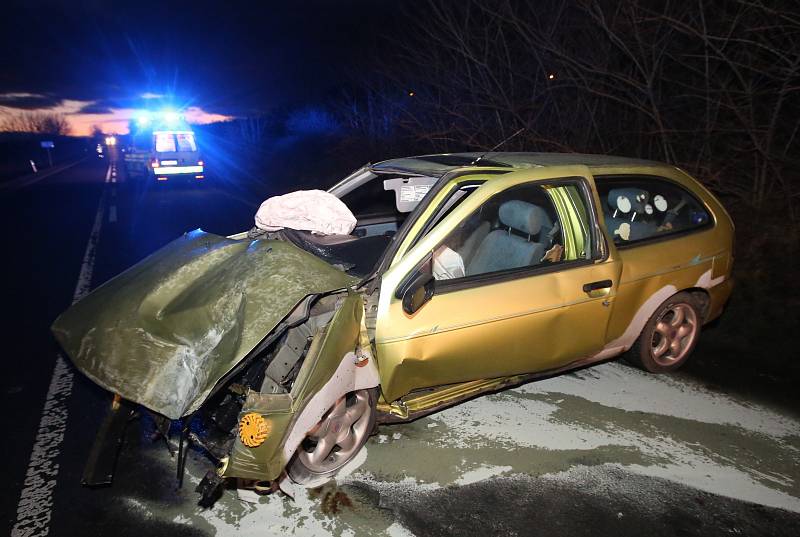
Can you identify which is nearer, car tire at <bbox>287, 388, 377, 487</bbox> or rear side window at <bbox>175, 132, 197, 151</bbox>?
car tire at <bbox>287, 388, 377, 487</bbox>

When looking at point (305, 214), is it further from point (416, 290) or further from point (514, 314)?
point (514, 314)

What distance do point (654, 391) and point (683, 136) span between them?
5.64m

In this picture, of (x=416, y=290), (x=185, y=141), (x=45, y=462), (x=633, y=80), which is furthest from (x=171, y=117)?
(x=416, y=290)

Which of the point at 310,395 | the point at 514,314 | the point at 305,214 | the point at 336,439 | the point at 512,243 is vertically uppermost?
the point at 305,214

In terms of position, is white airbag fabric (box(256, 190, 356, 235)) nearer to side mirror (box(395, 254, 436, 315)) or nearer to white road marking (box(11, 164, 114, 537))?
side mirror (box(395, 254, 436, 315))

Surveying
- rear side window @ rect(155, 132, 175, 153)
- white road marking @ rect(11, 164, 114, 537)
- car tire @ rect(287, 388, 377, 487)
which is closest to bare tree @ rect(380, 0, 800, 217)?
car tire @ rect(287, 388, 377, 487)

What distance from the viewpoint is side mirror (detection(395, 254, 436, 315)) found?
8.30 feet

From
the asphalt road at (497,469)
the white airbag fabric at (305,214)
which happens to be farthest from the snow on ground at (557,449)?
the white airbag fabric at (305,214)

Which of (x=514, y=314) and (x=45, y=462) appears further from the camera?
(x=45, y=462)

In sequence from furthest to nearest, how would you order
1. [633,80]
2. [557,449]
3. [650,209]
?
[633,80] < [650,209] < [557,449]

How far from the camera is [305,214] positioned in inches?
138

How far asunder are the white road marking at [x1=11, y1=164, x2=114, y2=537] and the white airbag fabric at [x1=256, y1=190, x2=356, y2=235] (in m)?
1.95

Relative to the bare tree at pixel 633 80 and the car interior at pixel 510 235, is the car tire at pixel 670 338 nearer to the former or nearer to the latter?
the car interior at pixel 510 235

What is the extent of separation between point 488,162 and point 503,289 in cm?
96
